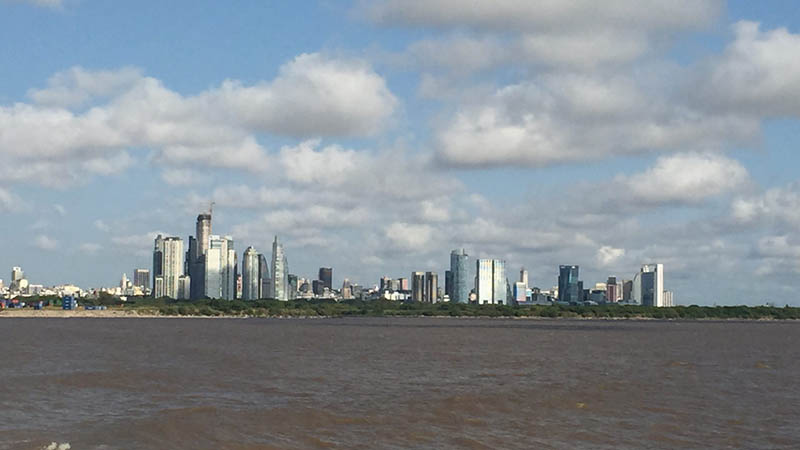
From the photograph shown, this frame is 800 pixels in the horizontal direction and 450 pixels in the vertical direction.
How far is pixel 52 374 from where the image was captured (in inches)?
2867

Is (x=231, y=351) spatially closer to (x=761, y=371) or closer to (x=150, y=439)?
(x=761, y=371)

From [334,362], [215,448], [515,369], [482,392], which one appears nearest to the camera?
[215,448]

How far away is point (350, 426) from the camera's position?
4694 centimetres

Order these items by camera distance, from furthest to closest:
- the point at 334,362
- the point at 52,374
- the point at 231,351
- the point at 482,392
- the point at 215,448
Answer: the point at 231,351 < the point at 334,362 < the point at 52,374 < the point at 482,392 < the point at 215,448

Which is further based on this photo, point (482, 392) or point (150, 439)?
point (482, 392)

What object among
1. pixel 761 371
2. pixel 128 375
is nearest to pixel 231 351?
pixel 128 375

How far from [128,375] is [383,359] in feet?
112

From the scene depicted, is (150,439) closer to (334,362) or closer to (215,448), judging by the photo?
(215,448)

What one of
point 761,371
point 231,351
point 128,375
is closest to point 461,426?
point 128,375

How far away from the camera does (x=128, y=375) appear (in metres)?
72.9

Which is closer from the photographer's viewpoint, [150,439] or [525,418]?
[150,439]

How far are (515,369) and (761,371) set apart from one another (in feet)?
85.2

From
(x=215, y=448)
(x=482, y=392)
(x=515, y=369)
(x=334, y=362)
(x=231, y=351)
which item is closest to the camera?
(x=215, y=448)

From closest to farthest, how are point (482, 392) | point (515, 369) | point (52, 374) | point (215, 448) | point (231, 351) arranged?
point (215, 448) → point (482, 392) → point (52, 374) → point (515, 369) → point (231, 351)
